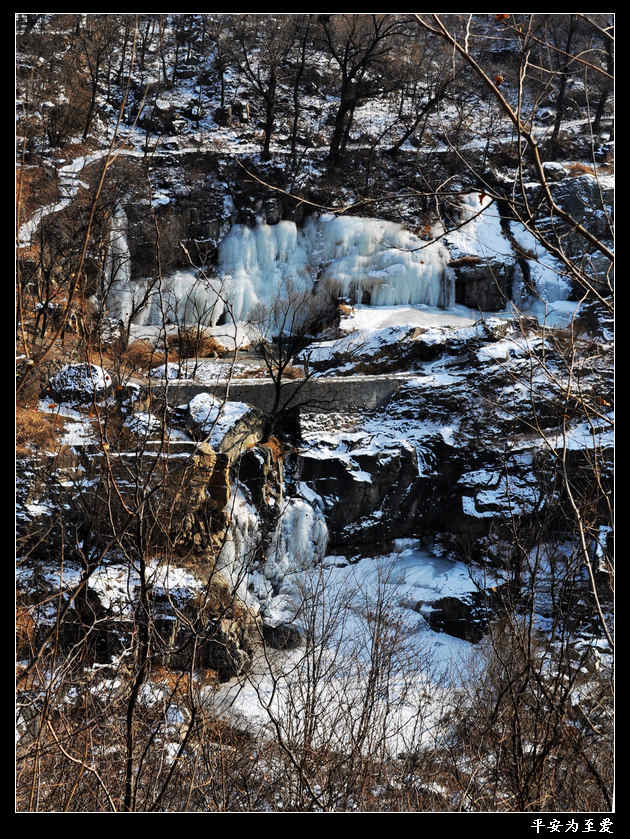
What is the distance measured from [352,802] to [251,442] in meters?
8.22

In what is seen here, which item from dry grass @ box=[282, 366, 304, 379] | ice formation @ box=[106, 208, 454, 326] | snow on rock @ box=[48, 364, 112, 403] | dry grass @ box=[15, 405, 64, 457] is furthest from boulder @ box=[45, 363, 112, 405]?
ice formation @ box=[106, 208, 454, 326]

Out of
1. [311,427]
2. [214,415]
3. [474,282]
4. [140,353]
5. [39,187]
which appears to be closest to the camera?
[214,415]

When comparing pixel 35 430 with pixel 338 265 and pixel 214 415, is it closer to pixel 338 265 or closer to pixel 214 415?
pixel 214 415

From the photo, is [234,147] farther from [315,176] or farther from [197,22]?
[197,22]

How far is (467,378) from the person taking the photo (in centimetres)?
1428

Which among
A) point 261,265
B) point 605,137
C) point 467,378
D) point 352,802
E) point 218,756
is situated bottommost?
point 352,802

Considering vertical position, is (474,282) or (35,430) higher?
(474,282)

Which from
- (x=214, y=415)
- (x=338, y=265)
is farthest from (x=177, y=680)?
(x=338, y=265)

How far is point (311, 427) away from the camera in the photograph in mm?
13633

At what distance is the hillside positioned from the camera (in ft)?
8.79

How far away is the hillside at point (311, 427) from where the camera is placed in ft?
8.79

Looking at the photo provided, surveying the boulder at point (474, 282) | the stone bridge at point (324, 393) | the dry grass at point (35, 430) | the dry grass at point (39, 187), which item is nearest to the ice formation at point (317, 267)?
the boulder at point (474, 282)

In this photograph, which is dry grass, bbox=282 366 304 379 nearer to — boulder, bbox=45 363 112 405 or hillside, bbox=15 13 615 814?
hillside, bbox=15 13 615 814
